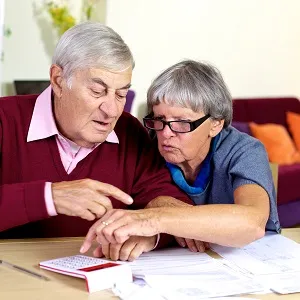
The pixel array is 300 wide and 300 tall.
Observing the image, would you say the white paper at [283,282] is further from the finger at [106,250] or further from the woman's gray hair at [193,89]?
the woman's gray hair at [193,89]

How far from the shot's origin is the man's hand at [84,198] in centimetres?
190

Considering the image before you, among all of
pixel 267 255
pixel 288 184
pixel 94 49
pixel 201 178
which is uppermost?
pixel 94 49

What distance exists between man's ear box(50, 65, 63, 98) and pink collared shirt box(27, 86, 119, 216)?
0.21ft

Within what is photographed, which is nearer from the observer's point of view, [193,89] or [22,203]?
[22,203]

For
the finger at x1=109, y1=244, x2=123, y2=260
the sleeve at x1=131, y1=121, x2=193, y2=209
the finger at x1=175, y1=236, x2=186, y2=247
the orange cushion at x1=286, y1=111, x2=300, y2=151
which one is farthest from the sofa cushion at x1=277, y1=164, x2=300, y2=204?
the finger at x1=109, y1=244, x2=123, y2=260

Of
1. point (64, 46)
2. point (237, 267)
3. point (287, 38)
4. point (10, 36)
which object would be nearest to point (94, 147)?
point (64, 46)

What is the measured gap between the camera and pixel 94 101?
2.13m

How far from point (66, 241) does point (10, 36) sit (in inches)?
127

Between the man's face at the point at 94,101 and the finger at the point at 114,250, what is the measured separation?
361mm

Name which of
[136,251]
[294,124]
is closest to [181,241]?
[136,251]

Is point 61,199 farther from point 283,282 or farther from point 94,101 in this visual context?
point 283,282

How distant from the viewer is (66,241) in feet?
6.97

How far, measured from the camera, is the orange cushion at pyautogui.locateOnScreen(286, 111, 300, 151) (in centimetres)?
598

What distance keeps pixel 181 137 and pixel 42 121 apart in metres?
0.40
